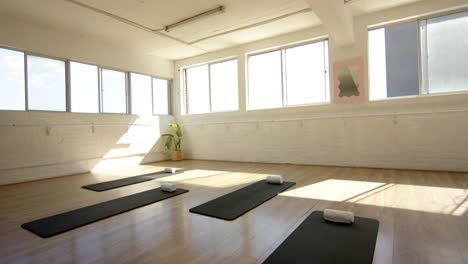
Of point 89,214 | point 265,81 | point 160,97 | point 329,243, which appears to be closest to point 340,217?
point 329,243

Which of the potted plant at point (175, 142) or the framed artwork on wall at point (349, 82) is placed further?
the potted plant at point (175, 142)

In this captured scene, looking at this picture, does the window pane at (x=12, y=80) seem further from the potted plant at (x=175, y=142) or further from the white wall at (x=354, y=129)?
the white wall at (x=354, y=129)

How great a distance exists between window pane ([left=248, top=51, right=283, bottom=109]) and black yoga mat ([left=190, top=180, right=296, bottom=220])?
3.03m

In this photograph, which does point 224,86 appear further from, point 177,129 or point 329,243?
point 329,243

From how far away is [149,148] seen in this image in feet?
22.2

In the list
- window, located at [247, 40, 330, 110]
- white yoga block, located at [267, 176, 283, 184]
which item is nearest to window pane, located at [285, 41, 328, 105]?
window, located at [247, 40, 330, 110]

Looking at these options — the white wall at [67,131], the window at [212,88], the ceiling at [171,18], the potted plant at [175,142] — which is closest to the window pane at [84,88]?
the white wall at [67,131]

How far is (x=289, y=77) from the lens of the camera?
5.90m

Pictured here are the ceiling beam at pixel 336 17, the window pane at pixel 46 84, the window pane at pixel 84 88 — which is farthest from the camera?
the window pane at pixel 84 88

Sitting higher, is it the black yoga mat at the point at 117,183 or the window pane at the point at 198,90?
the window pane at the point at 198,90

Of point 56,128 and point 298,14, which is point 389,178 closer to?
point 298,14

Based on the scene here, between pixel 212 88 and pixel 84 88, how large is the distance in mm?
3166

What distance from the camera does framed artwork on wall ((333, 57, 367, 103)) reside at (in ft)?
16.1

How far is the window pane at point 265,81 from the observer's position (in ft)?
19.8
